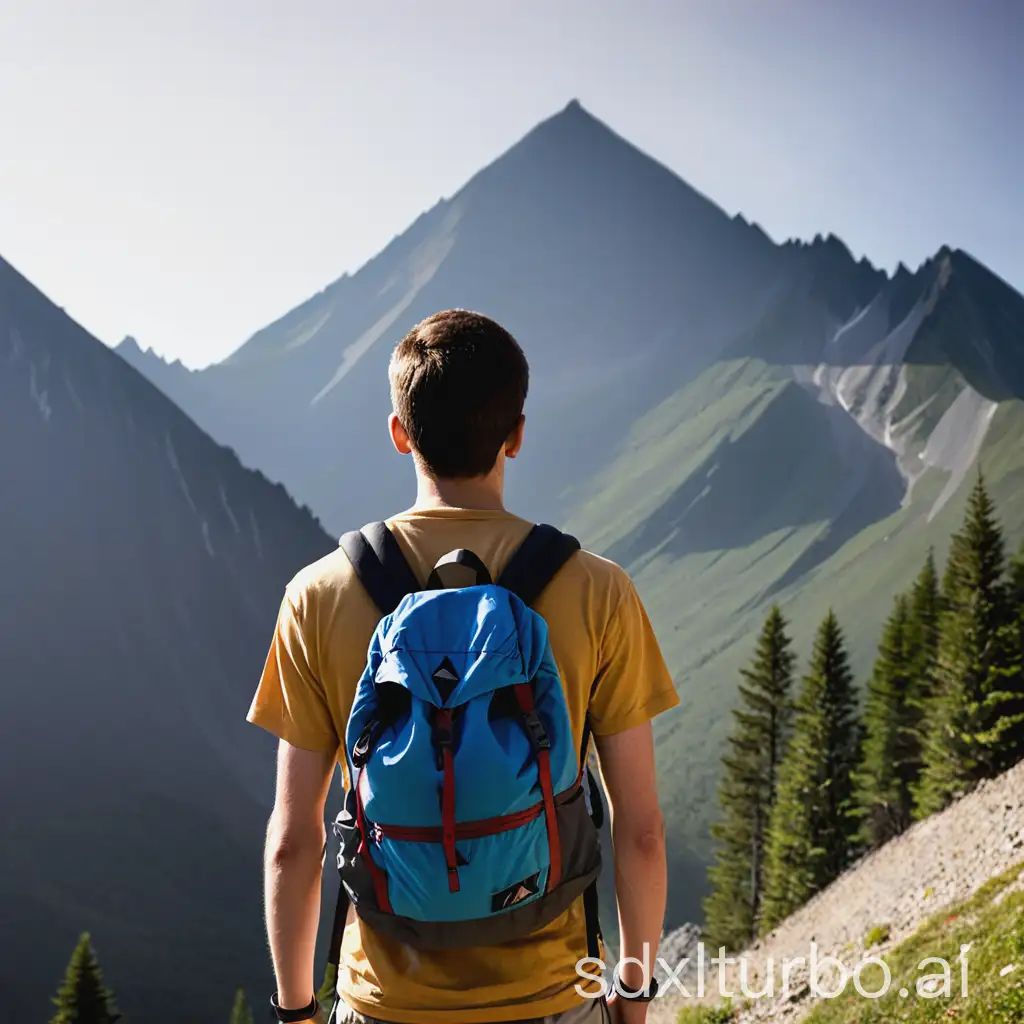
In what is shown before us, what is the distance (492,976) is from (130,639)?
152355mm

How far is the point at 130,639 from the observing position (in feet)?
468

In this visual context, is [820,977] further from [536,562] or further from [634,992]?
[536,562]

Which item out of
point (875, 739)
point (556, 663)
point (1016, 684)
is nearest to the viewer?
point (556, 663)

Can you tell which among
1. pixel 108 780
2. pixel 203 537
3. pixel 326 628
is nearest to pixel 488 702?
pixel 326 628

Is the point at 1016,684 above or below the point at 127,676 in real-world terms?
below

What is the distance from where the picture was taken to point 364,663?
300cm

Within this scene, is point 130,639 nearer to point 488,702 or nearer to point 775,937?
point 775,937

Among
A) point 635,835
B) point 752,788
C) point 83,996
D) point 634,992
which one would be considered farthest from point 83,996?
point 635,835

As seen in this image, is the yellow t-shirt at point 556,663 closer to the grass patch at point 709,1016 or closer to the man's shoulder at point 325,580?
the man's shoulder at point 325,580

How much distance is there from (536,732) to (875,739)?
1933 inches

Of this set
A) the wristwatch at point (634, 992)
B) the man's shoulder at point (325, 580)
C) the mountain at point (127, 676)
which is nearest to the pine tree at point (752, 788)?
the wristwatch at point (634, 992)

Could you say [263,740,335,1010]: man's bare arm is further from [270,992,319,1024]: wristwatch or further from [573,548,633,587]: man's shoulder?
[573,548,633,587]: man's shoulder

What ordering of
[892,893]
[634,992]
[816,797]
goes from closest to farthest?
[634,992], [892,893], [816,797]

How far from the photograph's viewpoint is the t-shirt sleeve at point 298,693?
3.08 m
